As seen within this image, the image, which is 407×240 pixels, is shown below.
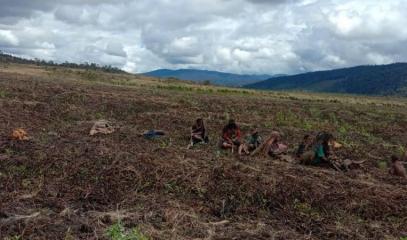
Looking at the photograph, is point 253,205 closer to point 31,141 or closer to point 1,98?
point 31,141

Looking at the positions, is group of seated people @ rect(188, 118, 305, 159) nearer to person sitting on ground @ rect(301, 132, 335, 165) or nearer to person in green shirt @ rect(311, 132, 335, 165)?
person sitting on ground @ rect(301, 132, 335, 165)

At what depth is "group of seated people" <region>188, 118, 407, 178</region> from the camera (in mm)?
12594

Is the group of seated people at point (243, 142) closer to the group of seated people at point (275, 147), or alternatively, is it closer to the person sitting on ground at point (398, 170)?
the group of seated people at point (275, 147)

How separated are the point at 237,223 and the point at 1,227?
3311 mm

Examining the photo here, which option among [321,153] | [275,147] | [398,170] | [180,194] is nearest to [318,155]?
[321,153]

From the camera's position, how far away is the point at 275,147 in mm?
13531

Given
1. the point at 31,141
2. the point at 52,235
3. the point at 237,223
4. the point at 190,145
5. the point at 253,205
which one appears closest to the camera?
the point at 52,235

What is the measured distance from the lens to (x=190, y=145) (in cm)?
1399

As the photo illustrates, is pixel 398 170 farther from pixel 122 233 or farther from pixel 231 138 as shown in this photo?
pixel 122 233

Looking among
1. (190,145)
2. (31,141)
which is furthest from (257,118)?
(31,141)

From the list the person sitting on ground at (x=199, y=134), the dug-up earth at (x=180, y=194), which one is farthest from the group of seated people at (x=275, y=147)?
the dug-up earth at (x=180, y=194)

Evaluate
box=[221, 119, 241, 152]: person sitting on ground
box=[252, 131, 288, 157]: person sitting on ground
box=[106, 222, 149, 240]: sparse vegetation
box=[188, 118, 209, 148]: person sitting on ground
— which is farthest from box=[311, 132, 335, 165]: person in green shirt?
box=[106, 222, 149, 240]: sparse vegetation

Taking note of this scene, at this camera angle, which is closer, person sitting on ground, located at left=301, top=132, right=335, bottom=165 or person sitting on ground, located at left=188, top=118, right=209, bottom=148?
person sitting on ground, located at left=301, top=132, right=335, bottom=165

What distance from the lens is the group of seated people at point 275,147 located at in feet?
41.3
